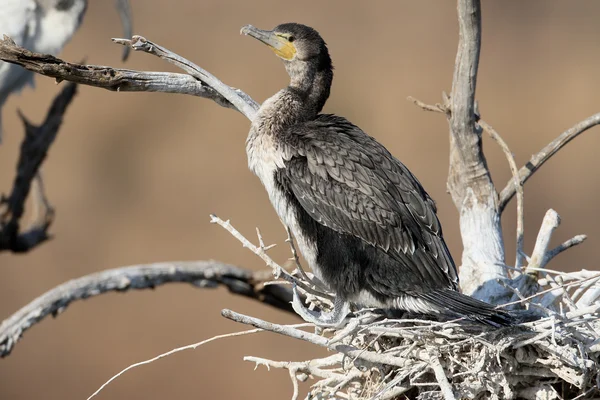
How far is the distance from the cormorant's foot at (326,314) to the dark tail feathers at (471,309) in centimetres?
22

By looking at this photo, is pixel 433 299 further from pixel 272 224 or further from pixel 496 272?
pixel 272 224

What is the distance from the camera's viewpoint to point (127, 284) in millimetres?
3158

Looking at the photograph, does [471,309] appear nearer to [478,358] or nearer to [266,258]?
[478,358]

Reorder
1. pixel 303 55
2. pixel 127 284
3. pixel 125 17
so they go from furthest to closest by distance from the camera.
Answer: pixel 125 17 < pixel 127 284 < pixel 303 55

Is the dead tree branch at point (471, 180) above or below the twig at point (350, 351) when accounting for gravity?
above

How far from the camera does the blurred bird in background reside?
3619 millimetres

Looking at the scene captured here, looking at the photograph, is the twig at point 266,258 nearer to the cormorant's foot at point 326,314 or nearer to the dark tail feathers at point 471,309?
the cormorant's foot at point 326,314

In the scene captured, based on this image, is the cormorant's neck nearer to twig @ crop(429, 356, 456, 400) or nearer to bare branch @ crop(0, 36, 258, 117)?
bare branch @ crop(0, 36, 258, 117)

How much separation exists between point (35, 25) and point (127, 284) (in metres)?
1.23

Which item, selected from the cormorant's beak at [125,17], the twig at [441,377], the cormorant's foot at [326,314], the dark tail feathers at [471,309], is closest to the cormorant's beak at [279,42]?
the cormorant's foot at [326,314]

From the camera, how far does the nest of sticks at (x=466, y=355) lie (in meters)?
2.03

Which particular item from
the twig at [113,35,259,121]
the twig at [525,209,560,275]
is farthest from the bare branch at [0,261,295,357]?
the twig at [525,209,560,275]

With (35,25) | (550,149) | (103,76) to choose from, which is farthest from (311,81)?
(35,25)

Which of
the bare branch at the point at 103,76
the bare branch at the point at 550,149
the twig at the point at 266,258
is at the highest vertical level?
the bare branch at the point at 103,76
